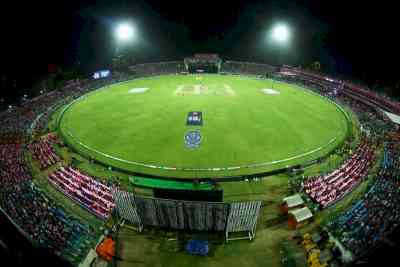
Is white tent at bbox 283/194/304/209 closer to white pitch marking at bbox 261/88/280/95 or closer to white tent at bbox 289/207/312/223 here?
white tent at bbox 289/207/312/223

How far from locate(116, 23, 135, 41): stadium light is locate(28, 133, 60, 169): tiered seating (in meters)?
50.2

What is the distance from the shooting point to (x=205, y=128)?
45156 millimetres

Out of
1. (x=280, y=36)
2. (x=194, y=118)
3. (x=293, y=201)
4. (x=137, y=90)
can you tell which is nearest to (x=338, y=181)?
(x=293, y=201)

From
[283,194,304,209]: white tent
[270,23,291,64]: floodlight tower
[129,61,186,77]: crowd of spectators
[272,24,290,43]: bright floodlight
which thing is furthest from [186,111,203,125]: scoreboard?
[270,23,291,64]: floodlight tower

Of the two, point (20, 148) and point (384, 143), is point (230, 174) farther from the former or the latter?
point (20, 148)

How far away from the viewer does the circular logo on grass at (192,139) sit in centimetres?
4004

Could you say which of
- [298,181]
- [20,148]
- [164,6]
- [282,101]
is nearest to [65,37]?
[164,6]

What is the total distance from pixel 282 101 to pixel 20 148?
146 feet

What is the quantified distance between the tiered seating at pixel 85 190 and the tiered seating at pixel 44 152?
334cm

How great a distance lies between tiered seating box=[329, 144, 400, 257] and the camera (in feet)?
67.4

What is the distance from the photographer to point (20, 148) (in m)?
38.3

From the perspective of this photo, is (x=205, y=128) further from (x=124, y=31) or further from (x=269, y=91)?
(x=124, y=31)

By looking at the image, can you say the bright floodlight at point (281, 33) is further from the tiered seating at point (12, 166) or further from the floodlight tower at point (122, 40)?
the tiered seating at point (12, 166)

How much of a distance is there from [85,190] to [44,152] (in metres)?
11.9
